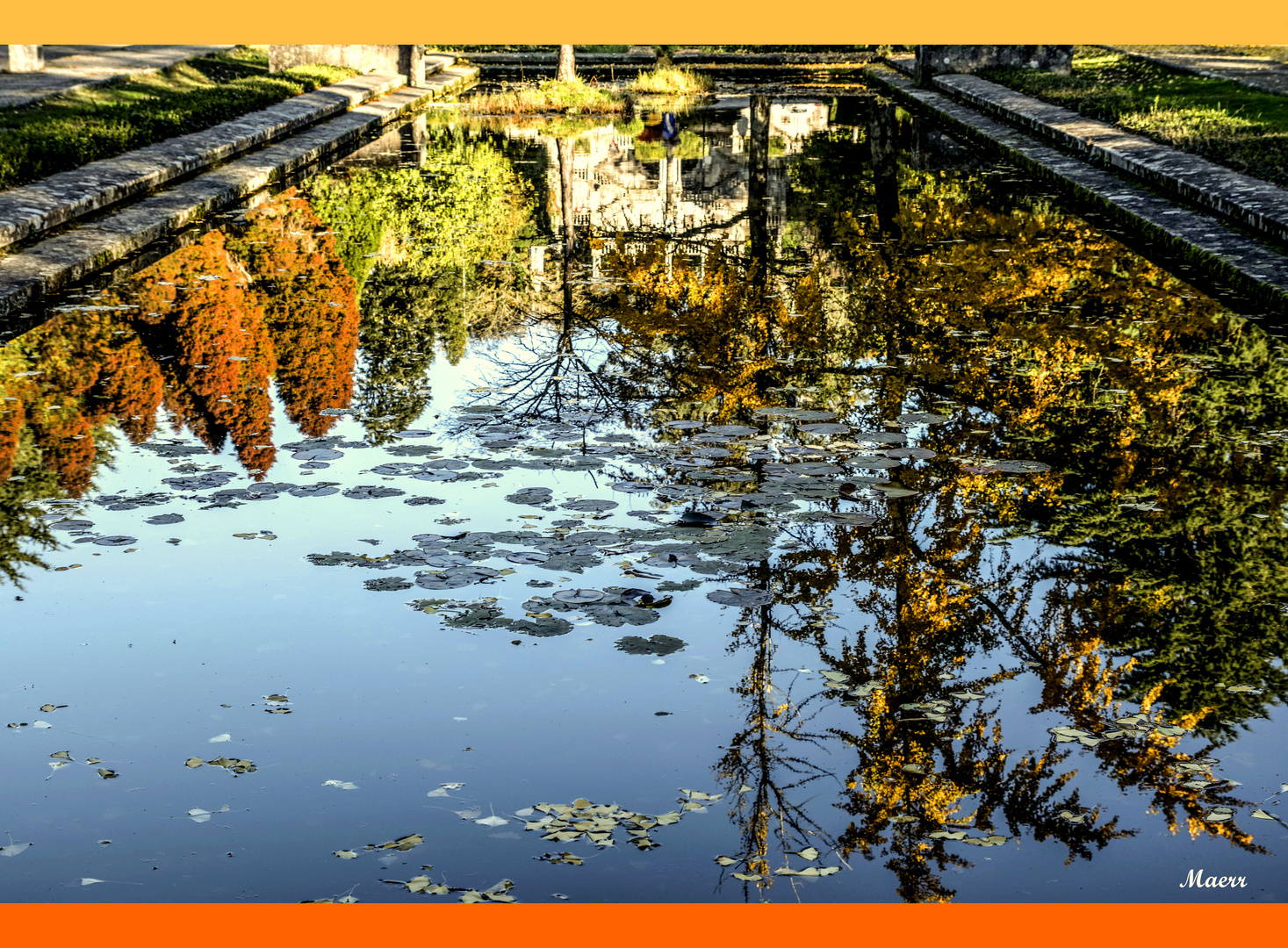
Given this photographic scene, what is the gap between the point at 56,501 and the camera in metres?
7.94

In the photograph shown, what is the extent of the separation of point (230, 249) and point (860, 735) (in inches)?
449

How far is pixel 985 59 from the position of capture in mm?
32438

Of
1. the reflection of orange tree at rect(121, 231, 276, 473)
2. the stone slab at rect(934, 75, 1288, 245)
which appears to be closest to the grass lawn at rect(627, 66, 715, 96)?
the stone slab at rect(934, 75, 1288, 245)

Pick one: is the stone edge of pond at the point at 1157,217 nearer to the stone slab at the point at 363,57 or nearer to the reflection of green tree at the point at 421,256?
the reflection of green tree at the point at 421,256

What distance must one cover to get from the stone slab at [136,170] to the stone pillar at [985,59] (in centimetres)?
1414

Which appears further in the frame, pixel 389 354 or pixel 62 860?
pixel 389 354

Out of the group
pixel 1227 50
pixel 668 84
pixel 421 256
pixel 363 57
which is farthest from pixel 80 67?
pixel 1227 50

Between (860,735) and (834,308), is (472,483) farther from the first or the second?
(834,308)

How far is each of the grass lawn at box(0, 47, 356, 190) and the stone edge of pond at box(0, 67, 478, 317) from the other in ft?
3.97

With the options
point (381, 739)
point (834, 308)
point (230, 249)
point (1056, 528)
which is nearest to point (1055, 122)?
point (834, 308)

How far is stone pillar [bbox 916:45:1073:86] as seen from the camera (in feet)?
105

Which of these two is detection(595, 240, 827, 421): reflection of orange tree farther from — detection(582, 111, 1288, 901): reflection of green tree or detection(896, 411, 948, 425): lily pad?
detection(896, 411, 948, 425): lily pad

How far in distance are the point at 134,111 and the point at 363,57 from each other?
45.3 ft

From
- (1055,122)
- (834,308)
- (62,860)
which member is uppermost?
(1055,122)
